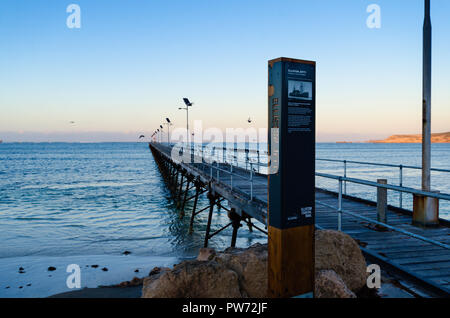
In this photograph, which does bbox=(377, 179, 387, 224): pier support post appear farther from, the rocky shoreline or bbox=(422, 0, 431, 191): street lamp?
the rocky shoreline

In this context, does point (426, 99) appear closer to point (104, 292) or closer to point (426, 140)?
point (426, 140)

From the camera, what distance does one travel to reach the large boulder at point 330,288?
307 centimetres

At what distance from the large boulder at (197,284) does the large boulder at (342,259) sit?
3.12 feet

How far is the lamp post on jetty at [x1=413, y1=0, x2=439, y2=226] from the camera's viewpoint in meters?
5.76

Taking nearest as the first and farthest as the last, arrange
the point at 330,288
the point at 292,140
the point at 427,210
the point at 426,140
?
the point at 292,140 < the point at 330,288 < the point at 427,210 < the point at 426,140

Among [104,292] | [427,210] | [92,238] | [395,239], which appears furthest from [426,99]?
[92,238]

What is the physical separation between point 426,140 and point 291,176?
15.2 ft

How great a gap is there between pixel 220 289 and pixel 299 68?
229 centimetres

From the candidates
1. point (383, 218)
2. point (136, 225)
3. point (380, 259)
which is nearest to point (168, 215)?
point (136, 225)

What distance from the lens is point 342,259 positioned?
11.9 ft

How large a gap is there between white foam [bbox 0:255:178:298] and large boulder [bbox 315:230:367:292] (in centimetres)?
604

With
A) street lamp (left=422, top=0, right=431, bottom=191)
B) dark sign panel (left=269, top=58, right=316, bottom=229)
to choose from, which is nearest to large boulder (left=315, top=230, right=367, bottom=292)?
dark sign panel (left=269, top=58, right=316, bottom=229)

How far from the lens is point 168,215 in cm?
1862

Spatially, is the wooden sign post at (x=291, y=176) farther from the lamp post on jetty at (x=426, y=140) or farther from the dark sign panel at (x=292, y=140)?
the lamp post on jetty at (x=426, y=140)
